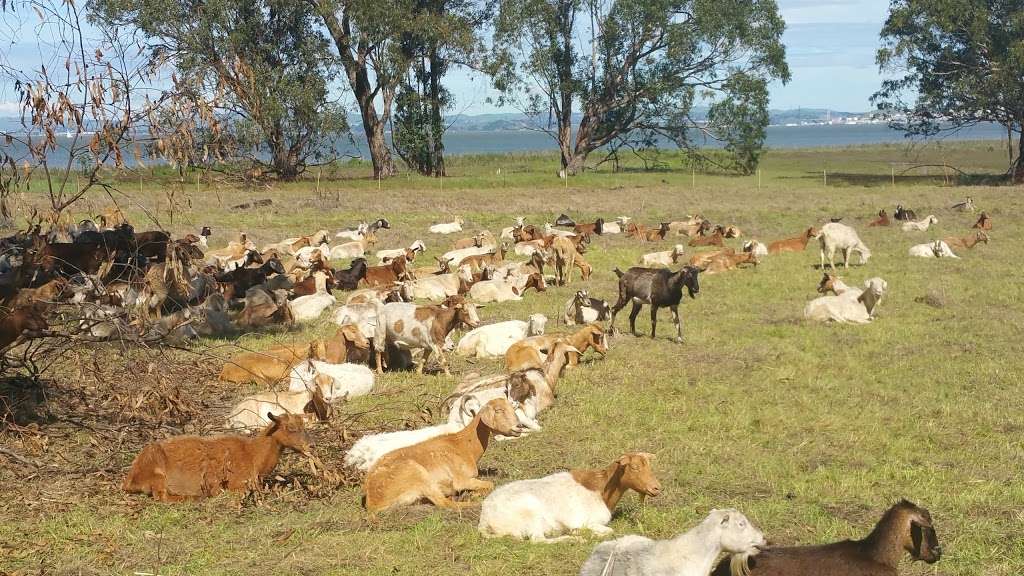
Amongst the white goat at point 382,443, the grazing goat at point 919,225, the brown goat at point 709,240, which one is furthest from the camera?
the grazing goat at point 919,225

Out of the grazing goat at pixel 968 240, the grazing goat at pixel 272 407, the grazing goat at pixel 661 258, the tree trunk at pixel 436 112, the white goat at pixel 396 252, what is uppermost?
the tree trunk at pixel 436 112

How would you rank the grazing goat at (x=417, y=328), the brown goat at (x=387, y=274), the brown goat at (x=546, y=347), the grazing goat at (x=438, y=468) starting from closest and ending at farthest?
the grazing goat at (x=438, y=468)
the brown goat at (x=546, y=347)
the grazing goat at (x=417, y=328)
the brown goat at (x=387, y=274)

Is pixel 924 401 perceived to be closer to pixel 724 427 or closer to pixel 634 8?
pixel 724 427

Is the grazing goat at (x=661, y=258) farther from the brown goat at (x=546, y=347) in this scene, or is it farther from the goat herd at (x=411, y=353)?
the brown goat at (x=546, y=347)

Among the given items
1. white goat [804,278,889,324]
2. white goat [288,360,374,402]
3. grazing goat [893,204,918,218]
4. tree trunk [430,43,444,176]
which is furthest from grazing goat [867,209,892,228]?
tree trunk [430,43,444,176]

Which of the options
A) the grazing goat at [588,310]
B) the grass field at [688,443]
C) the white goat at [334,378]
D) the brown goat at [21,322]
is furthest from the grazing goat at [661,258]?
the brown goat at [21,322]

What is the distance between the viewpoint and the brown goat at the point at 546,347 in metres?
12.6

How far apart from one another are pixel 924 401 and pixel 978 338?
12.6 ft

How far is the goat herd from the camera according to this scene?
606cm

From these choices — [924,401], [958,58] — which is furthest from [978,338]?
[958,58]

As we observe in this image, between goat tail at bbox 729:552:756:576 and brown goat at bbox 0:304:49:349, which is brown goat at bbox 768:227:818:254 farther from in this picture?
goat tail at bbox 729:552:756:576

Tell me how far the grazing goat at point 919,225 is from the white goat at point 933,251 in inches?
165

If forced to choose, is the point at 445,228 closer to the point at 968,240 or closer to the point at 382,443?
the point at 968,240

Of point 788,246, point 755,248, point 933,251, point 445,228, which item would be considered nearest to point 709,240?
point 788,246
